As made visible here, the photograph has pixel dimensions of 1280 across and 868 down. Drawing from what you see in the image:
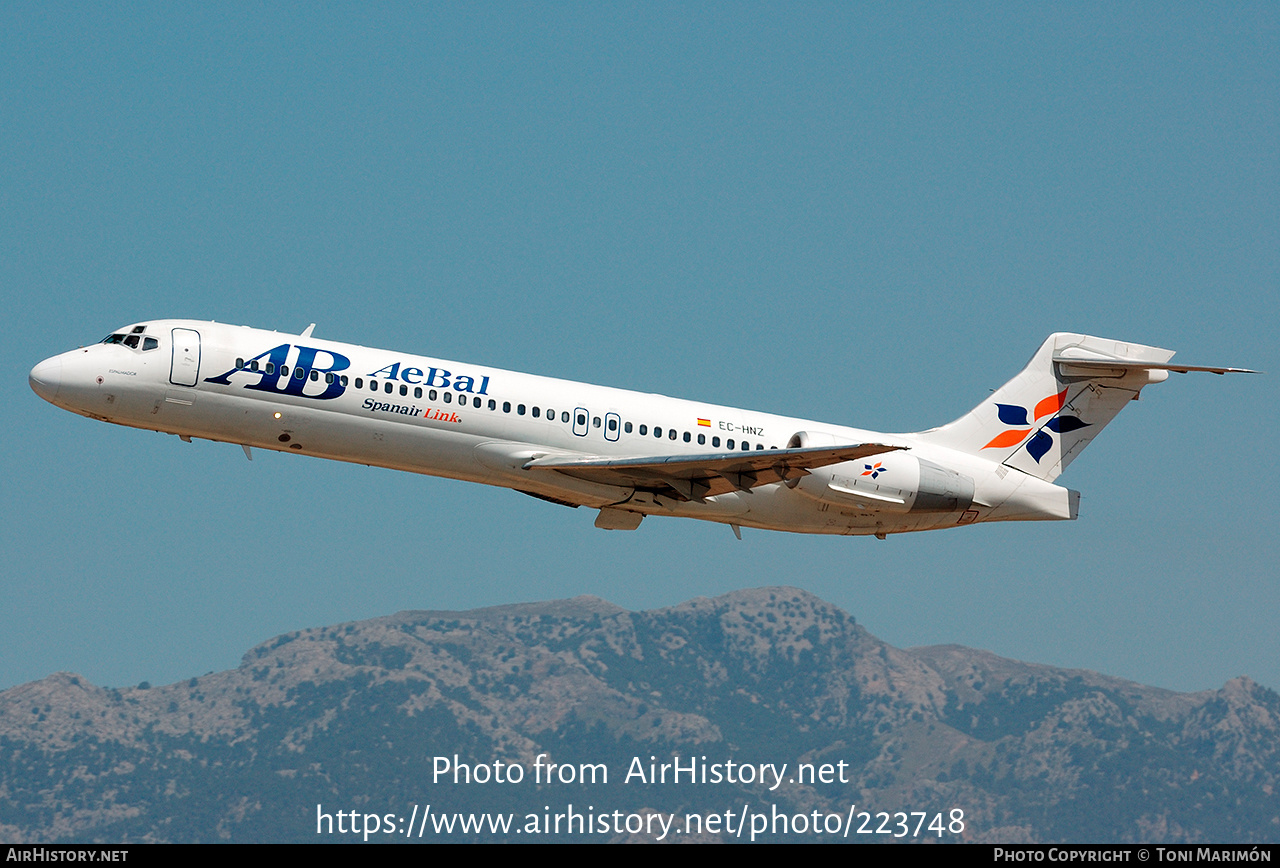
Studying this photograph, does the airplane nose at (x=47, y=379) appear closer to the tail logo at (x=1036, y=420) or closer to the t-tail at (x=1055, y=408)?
the t-tail at (x=1055, y=408)

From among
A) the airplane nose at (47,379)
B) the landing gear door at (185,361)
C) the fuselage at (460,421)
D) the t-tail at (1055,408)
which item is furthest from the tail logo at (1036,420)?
the airplane nose at (47,379)

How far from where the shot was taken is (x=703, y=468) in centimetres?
3216

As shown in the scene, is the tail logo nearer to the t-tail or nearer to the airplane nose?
the t-tail

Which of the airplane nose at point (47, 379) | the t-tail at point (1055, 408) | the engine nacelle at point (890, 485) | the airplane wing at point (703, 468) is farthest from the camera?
the t-tail at point (1055, 408)

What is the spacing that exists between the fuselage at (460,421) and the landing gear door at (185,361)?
1.0 inches

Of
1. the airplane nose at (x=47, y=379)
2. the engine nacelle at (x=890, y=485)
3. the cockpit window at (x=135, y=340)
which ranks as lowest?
the engine nacelle at (x=890, y=485)

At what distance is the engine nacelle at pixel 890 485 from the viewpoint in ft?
114

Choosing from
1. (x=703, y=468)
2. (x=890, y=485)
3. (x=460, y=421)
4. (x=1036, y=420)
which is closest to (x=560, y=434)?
(x=460, y=421)

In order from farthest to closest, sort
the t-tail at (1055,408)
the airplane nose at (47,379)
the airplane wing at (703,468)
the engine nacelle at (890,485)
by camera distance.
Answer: the t-tail at (1055,408)
the engine nacelle at (890,485)
the airplane wing at (703,468)
the airplane nose at (47,379)

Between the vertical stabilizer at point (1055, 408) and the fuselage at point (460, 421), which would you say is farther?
the vertical stabilizer at point (1055, 408)

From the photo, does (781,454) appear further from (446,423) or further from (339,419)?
(339,419)

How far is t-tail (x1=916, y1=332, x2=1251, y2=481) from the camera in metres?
37.7

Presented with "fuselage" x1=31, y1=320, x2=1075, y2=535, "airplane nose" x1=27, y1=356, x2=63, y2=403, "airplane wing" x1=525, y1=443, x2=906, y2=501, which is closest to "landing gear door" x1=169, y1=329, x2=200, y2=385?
"fuselage" x1=31, y1=320, x2=1075, y2=535

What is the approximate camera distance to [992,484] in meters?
36.8
